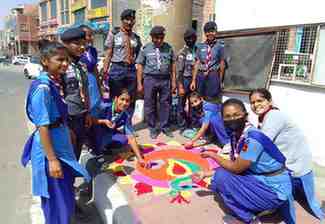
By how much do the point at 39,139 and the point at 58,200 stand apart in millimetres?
520

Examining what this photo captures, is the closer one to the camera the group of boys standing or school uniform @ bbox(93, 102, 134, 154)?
school uniform @ bbox(93, 102, 134, 154)

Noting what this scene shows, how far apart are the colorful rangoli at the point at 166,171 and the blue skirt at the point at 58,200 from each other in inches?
32.7

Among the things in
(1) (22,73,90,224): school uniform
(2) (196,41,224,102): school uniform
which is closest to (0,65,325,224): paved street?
(1) (22,73,90,224): school uniform

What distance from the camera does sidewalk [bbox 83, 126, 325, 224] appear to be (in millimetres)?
2656

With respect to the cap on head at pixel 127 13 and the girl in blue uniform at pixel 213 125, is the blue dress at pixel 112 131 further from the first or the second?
the cap on head at pixel 127 13

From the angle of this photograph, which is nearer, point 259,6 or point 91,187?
point 91,187

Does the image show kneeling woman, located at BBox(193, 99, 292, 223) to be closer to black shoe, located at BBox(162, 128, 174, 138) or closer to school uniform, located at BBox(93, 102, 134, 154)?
school uniform, located at BBox(93, 102, 134, 154)

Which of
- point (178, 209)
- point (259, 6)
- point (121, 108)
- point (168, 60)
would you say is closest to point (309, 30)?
point (259, 6)

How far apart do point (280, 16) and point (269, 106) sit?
108 inches

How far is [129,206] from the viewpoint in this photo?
9.35ft

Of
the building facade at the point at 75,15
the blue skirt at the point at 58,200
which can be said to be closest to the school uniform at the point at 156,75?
the blue skirt at the point at 58,200

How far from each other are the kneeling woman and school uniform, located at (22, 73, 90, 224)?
4.20 ft

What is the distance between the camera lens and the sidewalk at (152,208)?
8.71ft

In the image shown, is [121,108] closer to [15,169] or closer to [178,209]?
[178,209]
